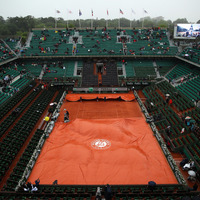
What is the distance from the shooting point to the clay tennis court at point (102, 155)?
1323 cm

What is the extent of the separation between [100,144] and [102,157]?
1.92m

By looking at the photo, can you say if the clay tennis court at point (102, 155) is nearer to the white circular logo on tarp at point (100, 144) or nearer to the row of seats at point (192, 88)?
the white circular logo on tarp at point (100, 144)

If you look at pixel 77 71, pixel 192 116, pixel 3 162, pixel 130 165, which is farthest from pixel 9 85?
pixel 192 116

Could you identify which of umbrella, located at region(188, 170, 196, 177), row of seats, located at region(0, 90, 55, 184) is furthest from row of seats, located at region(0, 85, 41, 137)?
umbrella, located at region(188, 170, 196, 177)

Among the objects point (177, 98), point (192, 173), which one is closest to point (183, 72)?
point (177, 98)

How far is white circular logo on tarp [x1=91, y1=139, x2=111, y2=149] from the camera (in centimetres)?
1638

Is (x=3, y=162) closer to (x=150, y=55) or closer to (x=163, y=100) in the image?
(x=163, y=100)

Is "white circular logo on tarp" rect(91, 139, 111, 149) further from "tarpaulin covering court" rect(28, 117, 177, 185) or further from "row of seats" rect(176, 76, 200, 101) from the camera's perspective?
"row of seats" rect(176, 76, 200, 101)

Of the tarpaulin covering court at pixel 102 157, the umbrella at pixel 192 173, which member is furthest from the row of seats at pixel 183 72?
the umbrella at pixel 192 173

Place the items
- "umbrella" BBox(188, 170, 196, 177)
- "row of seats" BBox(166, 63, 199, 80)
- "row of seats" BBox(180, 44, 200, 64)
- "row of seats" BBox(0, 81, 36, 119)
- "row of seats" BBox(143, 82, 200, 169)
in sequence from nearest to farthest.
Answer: "umbrella" BBox(188, 170, 196, 177) < "row of seats" BBox(143, 82, 200, 169) < "row of seats" BBox(0, 81, 36, 119) < "row of seats" BBox(166, 63, 199, 80) < "row of seats" BBox(180, 44, 200, 64)

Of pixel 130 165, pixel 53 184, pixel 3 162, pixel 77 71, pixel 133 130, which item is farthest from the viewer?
pixel 77 71

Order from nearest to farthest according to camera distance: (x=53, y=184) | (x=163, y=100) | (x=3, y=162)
→ (x=53, y=184) < (x=3, y=162) < (x=163, y=100)

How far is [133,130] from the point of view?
63.9 ft

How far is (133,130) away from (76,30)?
41.6 metres
